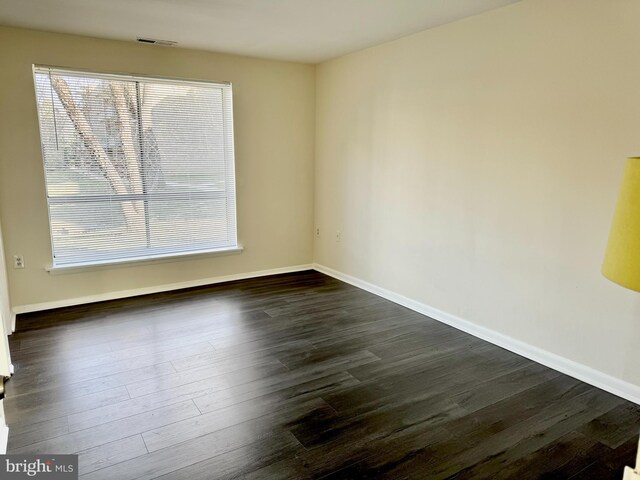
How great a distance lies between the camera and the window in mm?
3875

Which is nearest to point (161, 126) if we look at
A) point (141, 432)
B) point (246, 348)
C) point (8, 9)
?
point (8, 9)

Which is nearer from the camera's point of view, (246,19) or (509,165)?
(509,165)

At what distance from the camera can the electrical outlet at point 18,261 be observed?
3.78 m

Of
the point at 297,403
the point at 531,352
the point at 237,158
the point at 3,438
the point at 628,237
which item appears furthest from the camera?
Result: the point at 237,158

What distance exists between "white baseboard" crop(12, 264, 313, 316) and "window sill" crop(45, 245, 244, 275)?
0.26m

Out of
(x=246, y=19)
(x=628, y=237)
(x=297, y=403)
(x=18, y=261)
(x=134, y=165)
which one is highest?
(x=246, y=19)

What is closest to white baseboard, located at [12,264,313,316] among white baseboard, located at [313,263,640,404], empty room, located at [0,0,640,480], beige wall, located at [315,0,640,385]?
empty room, located at [0,0,640,480]

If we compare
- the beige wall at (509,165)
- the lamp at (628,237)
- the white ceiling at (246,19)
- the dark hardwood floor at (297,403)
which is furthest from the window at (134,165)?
the lamp at (628,237)

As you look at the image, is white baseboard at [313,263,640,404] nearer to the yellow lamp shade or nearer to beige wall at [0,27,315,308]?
beige wall at [0,27,315,308]

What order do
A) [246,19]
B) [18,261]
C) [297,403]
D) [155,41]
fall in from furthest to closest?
[155,41] → [18,261] → [246,19] → [297,403]

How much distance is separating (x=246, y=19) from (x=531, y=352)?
3221 millimetres

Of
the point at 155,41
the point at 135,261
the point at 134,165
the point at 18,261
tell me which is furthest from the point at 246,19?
the point at 18,261

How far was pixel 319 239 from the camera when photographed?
5.35m

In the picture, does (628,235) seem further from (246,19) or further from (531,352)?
(246,19)
